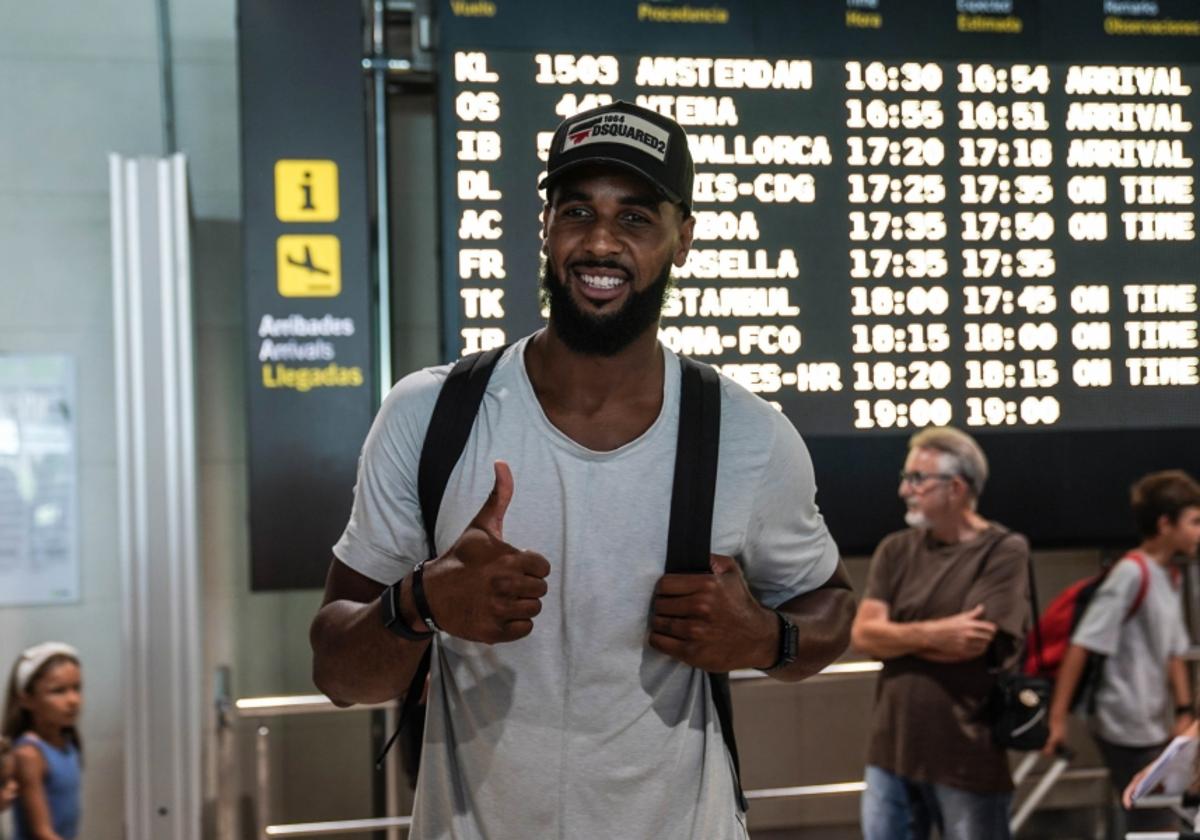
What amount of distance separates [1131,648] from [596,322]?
3.26 m

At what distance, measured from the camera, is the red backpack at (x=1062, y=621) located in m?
4.50

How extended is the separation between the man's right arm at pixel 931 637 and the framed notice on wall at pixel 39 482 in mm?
2927

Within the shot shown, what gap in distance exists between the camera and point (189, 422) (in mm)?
3949

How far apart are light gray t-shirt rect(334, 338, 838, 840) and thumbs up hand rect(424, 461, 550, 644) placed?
5.3 inches

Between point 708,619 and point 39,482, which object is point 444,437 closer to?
point 708,619

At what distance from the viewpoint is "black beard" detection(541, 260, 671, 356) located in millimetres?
1863

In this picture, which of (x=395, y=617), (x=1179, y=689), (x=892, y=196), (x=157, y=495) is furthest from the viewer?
(x=892, y=196)

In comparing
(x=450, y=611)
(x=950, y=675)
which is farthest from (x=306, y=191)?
(x=450, y=611)

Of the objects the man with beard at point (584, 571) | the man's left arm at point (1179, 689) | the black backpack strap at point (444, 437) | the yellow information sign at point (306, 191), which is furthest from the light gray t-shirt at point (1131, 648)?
the black backpack strap at point (444, 437)

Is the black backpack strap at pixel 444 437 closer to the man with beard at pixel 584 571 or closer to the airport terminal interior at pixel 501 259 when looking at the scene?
the man with beard at pixel 584 571

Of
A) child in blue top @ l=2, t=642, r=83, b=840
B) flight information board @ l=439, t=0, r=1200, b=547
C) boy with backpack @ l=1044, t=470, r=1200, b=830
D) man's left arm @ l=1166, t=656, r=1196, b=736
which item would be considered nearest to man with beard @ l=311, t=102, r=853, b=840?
child in blue top @ l=2, t=642, r=83, b=840

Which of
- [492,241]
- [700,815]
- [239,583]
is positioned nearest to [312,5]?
[492,241]

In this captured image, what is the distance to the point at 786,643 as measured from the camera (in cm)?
183

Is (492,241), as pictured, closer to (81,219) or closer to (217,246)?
(217,246)
